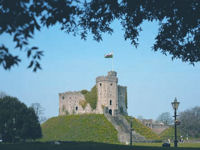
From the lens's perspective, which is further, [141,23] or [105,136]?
[105,136]

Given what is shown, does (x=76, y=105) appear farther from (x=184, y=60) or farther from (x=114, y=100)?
(x=184, y=60)

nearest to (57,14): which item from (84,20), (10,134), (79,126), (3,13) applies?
(3,13)

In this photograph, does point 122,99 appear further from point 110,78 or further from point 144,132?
point 144,132

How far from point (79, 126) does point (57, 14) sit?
68.6 m

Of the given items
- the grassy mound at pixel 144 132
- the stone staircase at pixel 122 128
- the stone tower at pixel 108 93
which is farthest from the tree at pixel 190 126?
the stone staircase at pixel 122 128

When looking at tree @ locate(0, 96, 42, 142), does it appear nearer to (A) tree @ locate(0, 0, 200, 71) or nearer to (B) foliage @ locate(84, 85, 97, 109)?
(B) foliage @ locate(84, 85, 97, 109)

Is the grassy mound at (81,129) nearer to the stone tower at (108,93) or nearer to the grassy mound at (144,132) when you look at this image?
the stone tower at (108,93)

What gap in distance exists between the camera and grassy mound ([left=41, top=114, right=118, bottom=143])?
2862 inches

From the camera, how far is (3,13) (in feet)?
32.6

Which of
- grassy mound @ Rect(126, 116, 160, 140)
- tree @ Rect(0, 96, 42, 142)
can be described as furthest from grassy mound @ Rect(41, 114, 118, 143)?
tree @ Rect(0, 96, 42, 142)

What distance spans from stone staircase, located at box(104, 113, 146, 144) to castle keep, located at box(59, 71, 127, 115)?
2.49m

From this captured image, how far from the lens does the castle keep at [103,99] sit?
8700 centimetres

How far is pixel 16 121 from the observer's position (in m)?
59.6

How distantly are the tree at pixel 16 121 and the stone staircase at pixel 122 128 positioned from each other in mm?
20127
